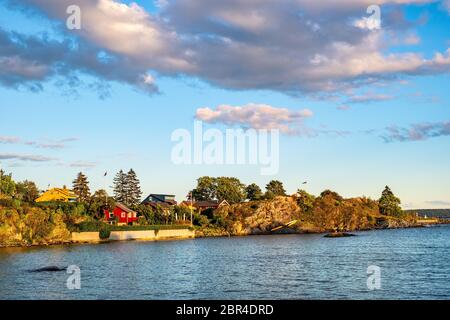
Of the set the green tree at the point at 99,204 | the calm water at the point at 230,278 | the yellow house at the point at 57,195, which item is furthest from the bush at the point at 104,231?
the calm water at the point at 230,278

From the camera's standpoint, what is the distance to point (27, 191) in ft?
490

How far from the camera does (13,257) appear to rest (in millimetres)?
79938

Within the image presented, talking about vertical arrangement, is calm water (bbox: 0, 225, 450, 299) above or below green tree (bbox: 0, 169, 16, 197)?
below

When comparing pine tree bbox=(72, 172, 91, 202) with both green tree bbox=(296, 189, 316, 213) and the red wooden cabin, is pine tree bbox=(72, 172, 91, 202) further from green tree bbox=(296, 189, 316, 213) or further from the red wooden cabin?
green tree bbox=(296, 189, 316, 213)

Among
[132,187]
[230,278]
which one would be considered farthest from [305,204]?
[230,278]

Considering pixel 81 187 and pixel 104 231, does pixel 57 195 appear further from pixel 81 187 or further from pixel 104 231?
pixel 104 231

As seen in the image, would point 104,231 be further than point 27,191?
No

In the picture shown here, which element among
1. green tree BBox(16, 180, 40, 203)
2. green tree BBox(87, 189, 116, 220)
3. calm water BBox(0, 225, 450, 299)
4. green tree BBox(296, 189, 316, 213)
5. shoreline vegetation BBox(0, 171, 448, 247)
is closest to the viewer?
calm water BBox(0, 225, 450, 299)

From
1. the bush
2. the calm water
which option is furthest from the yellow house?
the calm water

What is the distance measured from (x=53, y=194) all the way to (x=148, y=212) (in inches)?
1480

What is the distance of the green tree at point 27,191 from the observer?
141 meters

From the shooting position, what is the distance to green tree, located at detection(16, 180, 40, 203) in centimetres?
14112
